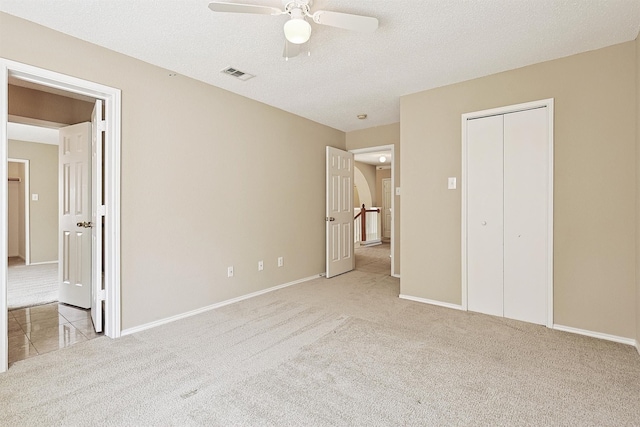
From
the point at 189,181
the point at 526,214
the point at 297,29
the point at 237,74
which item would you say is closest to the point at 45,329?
the point at 189,181

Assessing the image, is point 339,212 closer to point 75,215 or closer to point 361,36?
point 361,36

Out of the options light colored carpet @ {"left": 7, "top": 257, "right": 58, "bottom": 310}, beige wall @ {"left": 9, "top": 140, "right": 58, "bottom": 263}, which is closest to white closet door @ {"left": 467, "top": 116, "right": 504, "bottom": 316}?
light colored carpet @ {"left": 7, "top": 257, "right": 58, "bottom": 310}

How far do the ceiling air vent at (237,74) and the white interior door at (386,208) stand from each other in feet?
24.7

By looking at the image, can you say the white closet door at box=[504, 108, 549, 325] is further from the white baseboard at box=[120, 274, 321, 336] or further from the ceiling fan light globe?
the white baseboard at box=[120, 274, 321, 336]

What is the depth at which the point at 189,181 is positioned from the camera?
10.3 feet

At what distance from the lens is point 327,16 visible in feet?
6.09

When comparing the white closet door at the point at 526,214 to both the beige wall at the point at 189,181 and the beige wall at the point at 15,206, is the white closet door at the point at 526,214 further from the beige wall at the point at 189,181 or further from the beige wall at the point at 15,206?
the beige wall at the point at 15,206

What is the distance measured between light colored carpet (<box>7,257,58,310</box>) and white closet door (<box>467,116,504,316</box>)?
480 cm

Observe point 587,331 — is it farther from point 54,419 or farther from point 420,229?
point 54,419

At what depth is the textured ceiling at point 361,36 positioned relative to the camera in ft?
6.66

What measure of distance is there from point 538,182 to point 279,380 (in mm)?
2779

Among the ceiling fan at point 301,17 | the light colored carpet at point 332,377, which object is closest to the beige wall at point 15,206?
the light colored carpet at point 332,377

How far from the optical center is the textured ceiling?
6.66ft

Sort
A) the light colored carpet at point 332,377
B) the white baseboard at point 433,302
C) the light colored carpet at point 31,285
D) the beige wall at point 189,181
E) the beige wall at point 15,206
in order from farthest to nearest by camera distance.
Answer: the beige wall at point 15,206 < the light colored carpet at point 31,285 < the white baseboard at point 433,302 < the beige wall at point 189,181 < the light colored carpet at point 332,377
